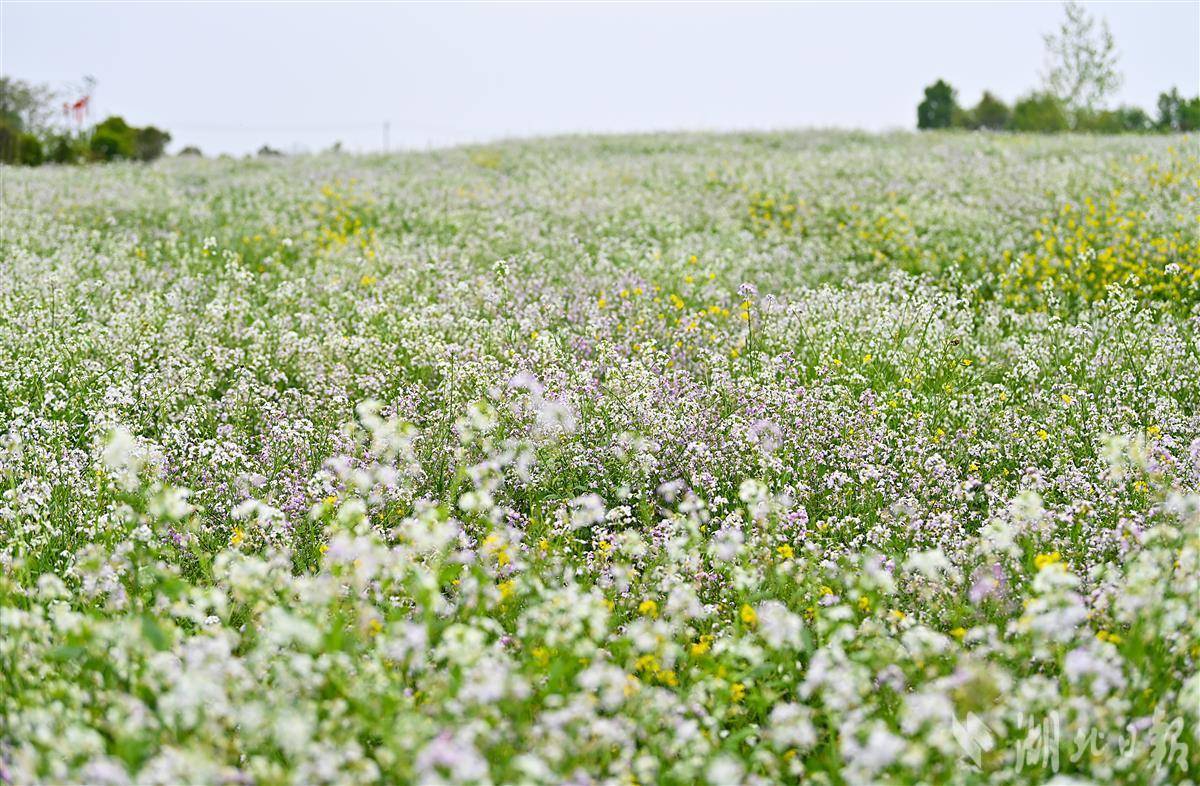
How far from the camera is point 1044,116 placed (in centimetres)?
4897

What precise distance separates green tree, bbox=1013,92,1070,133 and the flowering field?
126 feet

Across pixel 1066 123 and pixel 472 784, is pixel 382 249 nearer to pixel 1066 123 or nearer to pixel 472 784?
pixel 472 784

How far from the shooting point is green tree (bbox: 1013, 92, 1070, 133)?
158 ft

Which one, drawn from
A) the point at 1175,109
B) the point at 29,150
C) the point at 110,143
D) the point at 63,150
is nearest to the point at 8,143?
the point at 29,150

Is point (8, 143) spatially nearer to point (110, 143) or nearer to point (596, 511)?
point (110, 143)

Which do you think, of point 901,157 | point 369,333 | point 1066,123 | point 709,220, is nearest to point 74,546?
point 369,333

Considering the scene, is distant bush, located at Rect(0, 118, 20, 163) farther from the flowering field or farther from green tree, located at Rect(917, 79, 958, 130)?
green tree, located at Rect(917, 79, 958, 130)

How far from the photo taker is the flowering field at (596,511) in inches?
132

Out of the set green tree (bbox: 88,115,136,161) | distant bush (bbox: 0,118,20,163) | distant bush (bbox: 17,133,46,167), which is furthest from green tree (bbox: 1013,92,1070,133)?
distant bush (bbox: 0,118,20,163)

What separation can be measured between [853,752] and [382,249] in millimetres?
10899

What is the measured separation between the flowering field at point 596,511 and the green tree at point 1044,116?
3846 centimetres

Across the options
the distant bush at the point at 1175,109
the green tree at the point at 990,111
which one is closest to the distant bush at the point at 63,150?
the green tree at the point at 990,111

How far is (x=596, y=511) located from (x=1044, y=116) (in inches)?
2033

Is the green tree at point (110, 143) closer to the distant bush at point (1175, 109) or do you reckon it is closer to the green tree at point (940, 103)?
the green tree at point (940, 103)
